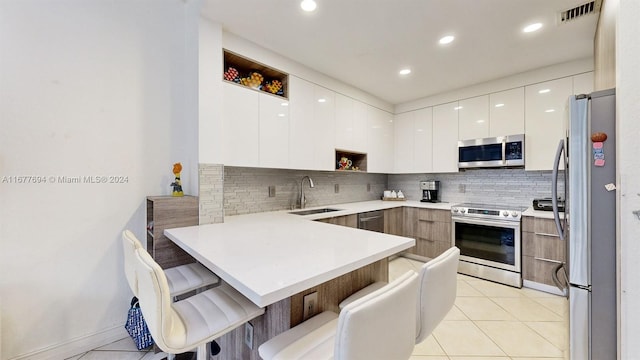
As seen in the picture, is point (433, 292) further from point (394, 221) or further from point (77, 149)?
point (394, 221)

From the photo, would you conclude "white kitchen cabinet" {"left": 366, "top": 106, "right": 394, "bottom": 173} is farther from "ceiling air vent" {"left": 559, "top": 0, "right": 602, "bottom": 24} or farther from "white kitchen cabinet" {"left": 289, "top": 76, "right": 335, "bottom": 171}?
"ceiling air vent" {"left": 559, "top": 0, "right": 602, "bottom": 24}

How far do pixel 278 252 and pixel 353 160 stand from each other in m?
2.82

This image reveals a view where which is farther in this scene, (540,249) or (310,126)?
(310,126)

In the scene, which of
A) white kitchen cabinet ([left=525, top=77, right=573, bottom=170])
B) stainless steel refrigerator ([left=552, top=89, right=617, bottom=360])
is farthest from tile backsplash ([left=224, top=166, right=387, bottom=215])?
stainless steel refrigerator ([left=552, top=89, right=617, bottom=360])

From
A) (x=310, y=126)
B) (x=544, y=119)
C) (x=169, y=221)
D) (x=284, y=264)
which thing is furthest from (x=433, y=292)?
(x=544, y=119)

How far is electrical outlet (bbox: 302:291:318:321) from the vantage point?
1.13 metres

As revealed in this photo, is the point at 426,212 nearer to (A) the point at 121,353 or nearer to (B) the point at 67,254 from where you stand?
(A) the point at 121,353

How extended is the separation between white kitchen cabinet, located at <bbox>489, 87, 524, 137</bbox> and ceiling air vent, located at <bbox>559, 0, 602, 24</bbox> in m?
1.17

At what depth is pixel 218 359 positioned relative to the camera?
5.08 ft

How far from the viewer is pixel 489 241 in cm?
301

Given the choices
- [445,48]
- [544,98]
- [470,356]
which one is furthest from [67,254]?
[544,98]

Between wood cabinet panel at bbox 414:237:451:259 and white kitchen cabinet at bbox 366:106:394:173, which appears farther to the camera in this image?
white kitchen cabinet at bbox 366:106:394:173

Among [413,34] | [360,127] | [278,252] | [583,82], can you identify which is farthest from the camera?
[360,127]

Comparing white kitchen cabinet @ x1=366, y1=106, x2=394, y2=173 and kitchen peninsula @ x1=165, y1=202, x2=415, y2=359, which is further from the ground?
white kitchen cabinet @ x1=366, y1=106, x2=394, y2=173
